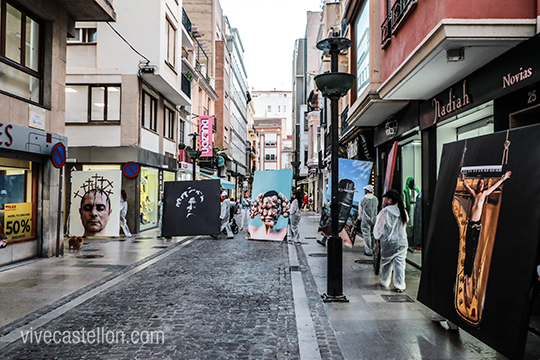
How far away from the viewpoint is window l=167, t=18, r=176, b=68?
20.5m

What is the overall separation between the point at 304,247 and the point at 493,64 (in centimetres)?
837

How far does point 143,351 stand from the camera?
4473mm

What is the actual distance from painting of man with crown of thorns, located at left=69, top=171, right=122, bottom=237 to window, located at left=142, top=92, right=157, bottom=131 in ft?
21.3

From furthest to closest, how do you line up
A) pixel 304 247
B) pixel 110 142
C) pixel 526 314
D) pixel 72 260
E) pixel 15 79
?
pixel 110 142 < pixel 304 247 < pixel 72 260 < pixel 15 79 < pixel 526 314

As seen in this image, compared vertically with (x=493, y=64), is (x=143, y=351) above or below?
below

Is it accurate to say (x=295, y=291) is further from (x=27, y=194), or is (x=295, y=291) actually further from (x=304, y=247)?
(x=27, y=194)

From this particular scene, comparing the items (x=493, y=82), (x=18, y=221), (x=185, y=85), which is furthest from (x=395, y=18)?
(x=185, y=85)

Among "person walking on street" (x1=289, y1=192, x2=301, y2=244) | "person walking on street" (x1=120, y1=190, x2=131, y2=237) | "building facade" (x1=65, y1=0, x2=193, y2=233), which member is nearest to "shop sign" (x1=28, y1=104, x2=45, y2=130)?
"person walking on street" (x1=120, y1=190, x2=131, y2=237)

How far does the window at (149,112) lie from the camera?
62.6ft

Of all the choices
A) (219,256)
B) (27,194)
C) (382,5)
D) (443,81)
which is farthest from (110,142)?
(443,81)

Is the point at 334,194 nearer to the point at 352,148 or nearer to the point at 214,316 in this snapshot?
the point at 214,316

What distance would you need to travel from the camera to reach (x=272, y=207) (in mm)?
14938

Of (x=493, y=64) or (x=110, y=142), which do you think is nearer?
(x=493, y=64)

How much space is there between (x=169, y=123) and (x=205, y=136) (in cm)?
690
